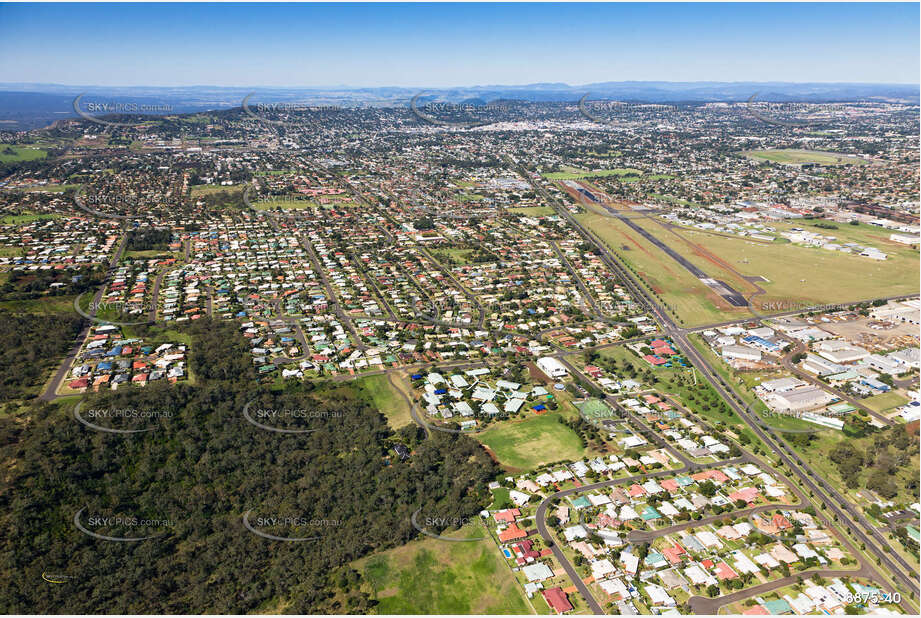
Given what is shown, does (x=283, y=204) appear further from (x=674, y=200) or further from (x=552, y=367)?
(x=674, y=200)

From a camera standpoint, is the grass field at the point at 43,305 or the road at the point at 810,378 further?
the grass field at the point at 43,305

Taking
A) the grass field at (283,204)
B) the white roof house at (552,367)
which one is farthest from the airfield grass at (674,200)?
the white roof house at (552,367)

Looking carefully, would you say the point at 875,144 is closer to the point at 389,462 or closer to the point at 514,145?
the point at 514,145

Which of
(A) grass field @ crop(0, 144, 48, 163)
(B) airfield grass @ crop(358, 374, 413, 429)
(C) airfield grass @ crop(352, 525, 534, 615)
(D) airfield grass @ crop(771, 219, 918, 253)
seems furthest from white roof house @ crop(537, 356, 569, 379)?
(A) grass field @ crop(0, 144, 48, 163)

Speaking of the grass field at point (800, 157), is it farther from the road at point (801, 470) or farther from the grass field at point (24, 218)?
the grass field at point (24, 218)

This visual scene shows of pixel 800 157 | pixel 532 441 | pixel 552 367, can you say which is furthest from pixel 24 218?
pixel 800 157

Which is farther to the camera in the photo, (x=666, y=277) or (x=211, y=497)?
(x=666, y=277)
